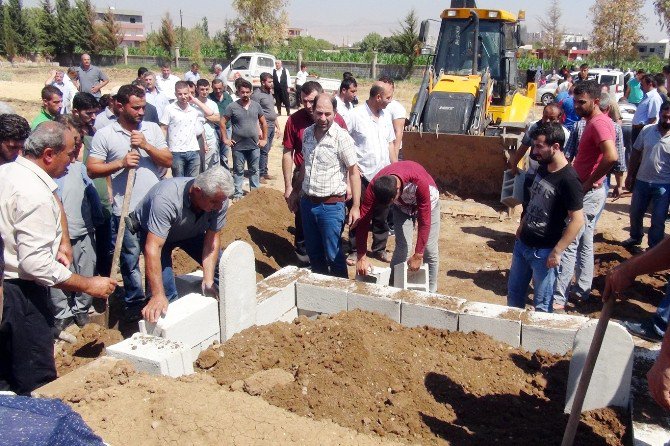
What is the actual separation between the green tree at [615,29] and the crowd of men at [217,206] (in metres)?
35.9

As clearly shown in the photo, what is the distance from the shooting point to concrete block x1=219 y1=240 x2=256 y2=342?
3746 millimetres

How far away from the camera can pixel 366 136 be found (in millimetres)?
6465

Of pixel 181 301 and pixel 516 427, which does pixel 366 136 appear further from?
pixel 516 427

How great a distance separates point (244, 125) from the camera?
8.76 metres

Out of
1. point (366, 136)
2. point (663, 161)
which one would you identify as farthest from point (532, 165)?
point (366, 136)

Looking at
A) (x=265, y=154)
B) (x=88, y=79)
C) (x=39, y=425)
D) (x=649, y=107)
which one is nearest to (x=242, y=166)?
(x=265, y=154)

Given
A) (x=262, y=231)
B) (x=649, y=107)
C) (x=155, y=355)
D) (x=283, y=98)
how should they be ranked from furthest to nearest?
(x=283, y=98) → (x=649, y=107) → (x=262, y=231) → (x=155, y=355)

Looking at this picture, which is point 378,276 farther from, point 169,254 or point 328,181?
point 169,254

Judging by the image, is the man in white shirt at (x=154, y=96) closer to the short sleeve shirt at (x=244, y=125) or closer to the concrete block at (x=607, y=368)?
the short sleeve shirt at (x=244, y=125)

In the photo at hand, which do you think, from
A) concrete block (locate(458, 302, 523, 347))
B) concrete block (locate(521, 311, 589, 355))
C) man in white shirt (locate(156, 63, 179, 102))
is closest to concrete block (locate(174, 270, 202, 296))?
concrete block (locate(458, 302, 523, 347))

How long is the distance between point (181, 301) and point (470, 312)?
1892 millimetres

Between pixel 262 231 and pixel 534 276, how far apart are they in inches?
142

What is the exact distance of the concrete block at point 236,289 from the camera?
3.75 metres

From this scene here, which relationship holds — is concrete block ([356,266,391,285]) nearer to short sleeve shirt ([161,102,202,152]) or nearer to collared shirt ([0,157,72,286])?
collared shirt ([0,157,72,286])
